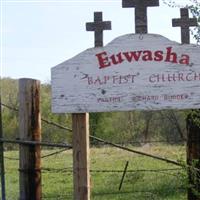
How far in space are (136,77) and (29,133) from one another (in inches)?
49.3

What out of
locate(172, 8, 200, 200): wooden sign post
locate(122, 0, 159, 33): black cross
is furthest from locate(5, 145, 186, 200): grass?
locate(122, 0, 159, 33): black cross

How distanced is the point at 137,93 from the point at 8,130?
40608 millimetres

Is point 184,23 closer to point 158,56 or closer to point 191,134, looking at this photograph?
point 158,56

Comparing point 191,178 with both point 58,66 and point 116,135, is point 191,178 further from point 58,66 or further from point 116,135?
point 116,135

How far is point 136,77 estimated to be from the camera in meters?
5.49

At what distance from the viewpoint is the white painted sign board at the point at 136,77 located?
546 centimetres

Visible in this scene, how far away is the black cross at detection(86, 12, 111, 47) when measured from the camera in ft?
18.4

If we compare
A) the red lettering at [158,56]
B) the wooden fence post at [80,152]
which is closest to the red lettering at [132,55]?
the red lettering at [158,56]

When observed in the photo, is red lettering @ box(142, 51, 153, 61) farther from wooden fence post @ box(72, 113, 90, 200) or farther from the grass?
the grass

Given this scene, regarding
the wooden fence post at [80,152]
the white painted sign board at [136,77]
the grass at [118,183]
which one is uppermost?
the white painted sign board at [136,77]

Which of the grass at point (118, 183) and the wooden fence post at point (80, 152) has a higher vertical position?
the wooden fence post at point (80, 152)

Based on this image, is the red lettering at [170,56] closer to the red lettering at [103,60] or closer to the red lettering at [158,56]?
the red lettering at [158,56]

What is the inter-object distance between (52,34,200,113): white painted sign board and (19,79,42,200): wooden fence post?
41 centimetres

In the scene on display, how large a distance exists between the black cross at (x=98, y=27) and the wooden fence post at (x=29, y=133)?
0.79m
